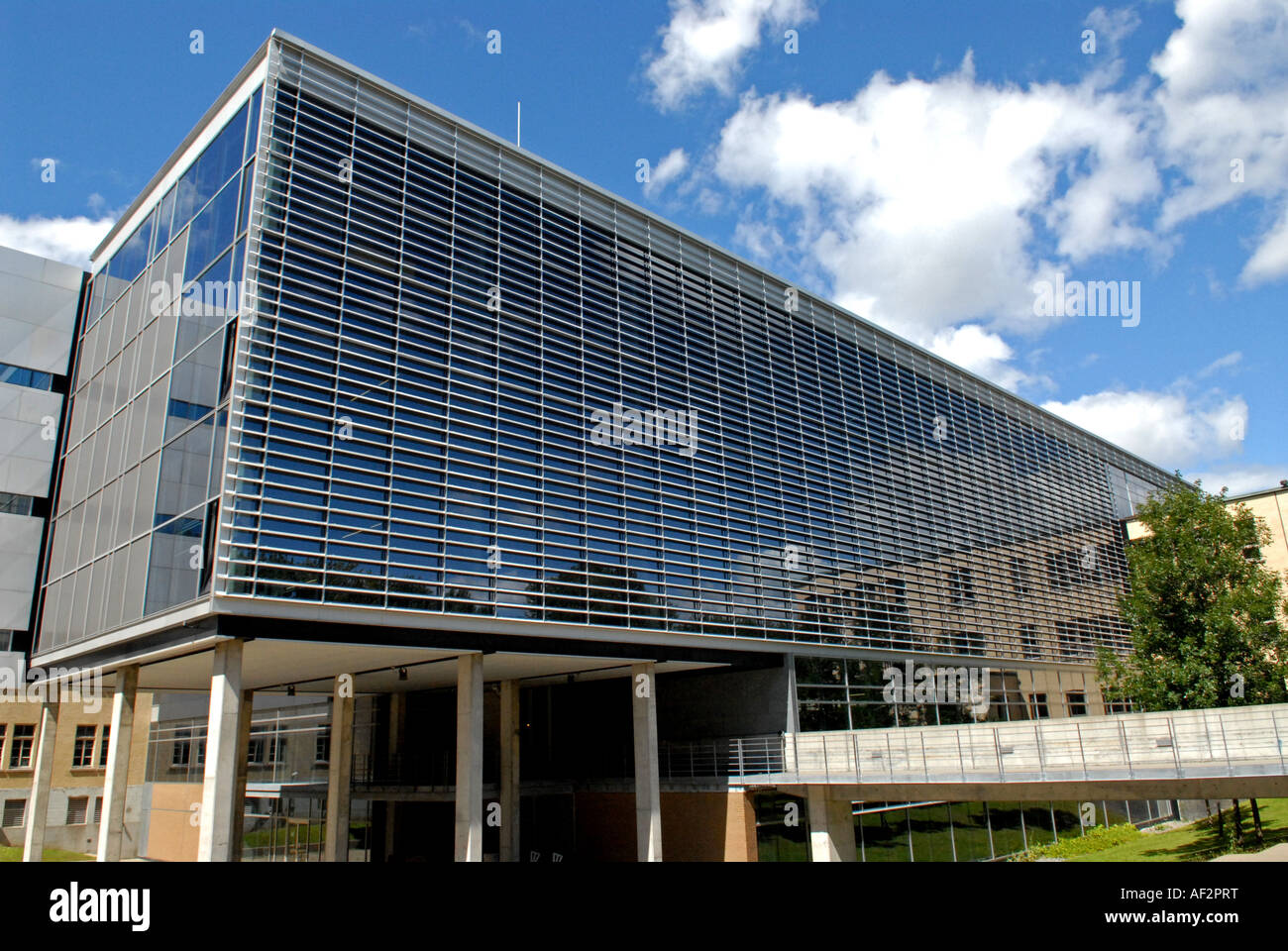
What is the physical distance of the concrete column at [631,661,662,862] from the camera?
22.0 meters

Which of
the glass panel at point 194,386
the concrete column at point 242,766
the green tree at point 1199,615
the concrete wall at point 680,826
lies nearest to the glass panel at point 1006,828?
the green tree at point 1199,615

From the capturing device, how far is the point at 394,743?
31109mm

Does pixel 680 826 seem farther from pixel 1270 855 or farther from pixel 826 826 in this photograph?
pixel 1270 855

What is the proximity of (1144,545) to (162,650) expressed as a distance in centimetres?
2801

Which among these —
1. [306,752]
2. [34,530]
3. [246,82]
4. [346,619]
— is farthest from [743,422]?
[34,530]

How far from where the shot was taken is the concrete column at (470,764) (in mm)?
18297

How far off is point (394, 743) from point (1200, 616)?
1016 inches

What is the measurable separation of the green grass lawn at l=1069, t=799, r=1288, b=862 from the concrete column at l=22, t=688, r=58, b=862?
29090 millimetres

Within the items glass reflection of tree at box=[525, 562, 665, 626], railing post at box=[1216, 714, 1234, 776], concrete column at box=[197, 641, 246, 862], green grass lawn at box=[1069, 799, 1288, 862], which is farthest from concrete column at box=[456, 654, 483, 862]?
green grass lawn at box=[1069, 799, 1288, 862]

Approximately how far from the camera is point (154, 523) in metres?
19.7

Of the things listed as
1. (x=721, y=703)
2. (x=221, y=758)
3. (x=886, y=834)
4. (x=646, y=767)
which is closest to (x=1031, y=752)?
(x=886, y=834)

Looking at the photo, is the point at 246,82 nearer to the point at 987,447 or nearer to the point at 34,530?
the point at 34,530

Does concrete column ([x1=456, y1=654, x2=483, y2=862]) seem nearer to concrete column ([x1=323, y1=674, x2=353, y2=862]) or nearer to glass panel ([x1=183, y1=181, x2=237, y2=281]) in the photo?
concrete column ([x1=323, y1=674, x2=353, y2=862])

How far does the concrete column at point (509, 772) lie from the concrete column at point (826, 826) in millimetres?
7910
